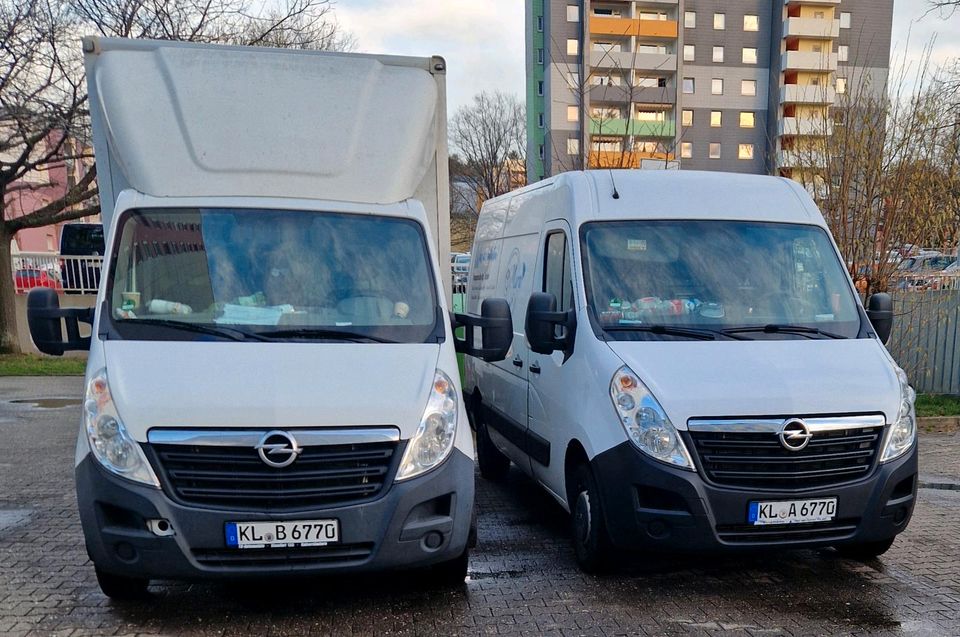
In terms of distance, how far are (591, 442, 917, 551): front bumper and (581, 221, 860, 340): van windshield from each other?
881 millimetres

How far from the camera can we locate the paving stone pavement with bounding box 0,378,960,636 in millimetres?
3697

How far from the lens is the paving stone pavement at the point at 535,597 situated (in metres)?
3.70

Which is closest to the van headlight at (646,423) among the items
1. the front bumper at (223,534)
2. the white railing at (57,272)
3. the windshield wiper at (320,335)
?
the front bumper at (223,534)

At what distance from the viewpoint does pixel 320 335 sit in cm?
382

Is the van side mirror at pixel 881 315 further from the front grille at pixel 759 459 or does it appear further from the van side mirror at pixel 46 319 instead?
the van side mirror at pixel 46 319

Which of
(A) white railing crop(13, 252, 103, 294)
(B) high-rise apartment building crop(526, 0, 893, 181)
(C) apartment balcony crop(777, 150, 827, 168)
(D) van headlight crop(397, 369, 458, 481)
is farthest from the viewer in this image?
(B) high-rise apartment building crop(526, 0, 893, 181)

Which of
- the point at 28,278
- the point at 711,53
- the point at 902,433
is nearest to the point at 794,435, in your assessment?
the point at 902,433

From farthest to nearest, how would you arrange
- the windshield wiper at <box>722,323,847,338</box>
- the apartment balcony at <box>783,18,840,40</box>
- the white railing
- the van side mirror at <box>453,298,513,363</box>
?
the apartment balcony at <box>783,18,840,40</box>, the white railing, the windshield wiper at <box>722,323,847,338</box>, the van side mirror at <box>453,298,513,363</box>

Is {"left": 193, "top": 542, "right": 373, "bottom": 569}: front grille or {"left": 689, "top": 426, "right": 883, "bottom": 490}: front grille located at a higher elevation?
{"left": 689, "top": 426, "right": 883, "bottom": 490}: front grille

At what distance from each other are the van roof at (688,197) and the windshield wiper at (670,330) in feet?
2.84

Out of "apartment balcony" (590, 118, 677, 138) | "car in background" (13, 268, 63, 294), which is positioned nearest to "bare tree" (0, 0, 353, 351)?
"car in background" (13, 268, 63, 294)

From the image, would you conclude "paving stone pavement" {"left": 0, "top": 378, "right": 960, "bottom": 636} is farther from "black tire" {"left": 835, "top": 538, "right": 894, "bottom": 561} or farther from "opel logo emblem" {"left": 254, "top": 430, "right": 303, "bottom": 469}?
"opel logo emblem" {"left": 254, "top": 430, "right": 303, "bottom": 469}

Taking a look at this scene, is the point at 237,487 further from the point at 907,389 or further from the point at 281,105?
the point at 907,389

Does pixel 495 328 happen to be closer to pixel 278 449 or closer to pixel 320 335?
pixel 320 335
